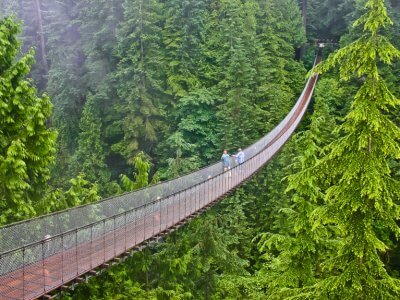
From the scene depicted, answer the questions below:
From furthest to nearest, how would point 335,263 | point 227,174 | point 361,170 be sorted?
point 227,174
point 335,263
point 361,170

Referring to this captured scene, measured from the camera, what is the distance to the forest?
33.2ft

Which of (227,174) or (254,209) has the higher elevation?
(227,174)

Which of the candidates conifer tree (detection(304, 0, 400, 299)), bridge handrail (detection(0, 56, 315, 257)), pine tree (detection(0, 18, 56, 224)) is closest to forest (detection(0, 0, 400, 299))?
pine tree (detection(0, 18, 56, 224))

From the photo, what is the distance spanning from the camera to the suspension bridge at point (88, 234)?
6844mm

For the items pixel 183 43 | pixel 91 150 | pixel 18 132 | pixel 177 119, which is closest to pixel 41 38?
pixel 183 43

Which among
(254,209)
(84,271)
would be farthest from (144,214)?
(254,209)

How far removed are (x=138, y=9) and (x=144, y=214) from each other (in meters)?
16.4

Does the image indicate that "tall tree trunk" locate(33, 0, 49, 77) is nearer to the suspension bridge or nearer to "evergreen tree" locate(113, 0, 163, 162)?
"evergreen tree" locate(113, 0, 163, 162)

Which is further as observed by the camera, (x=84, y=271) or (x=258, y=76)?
(x=258, y=76)

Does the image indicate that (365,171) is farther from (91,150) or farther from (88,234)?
(91,150)

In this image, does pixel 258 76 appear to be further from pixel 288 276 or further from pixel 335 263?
pixel 335 263

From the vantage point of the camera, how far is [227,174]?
13508 mm

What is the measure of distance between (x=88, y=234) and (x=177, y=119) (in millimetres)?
17065

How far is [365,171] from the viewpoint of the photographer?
5.34m
